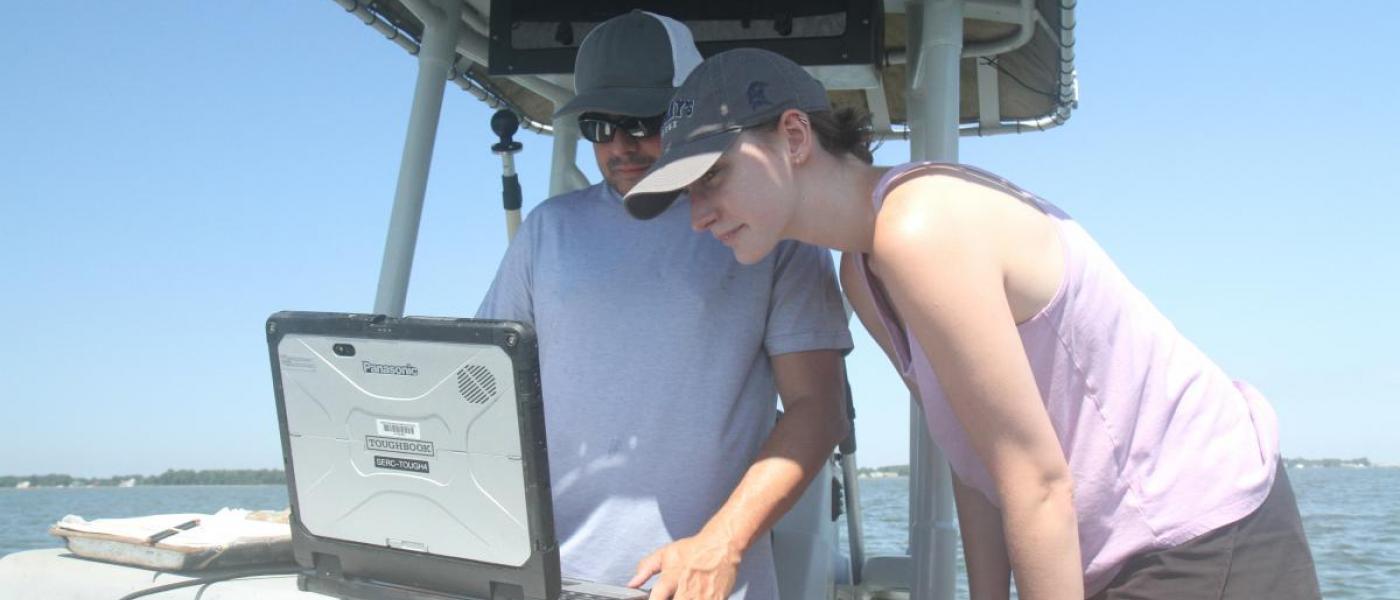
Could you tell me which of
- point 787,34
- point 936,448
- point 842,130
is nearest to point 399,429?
point 842,130

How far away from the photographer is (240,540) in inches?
77.7

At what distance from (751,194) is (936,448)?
1414 mm

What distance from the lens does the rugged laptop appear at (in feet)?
4.95

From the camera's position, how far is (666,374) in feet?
6.72

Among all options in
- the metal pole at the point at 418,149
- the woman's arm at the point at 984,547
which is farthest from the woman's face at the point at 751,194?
the metal pole at the point at 418,149

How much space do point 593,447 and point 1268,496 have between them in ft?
3.46

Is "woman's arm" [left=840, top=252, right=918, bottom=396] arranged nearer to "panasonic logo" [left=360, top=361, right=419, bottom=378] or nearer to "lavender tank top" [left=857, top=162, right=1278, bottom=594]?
"lavender tank top" [left=857, top=162, right=1278, bottom=594]

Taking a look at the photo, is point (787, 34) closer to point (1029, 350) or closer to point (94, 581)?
point (1029, 350)

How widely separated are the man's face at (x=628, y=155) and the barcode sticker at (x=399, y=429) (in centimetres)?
79

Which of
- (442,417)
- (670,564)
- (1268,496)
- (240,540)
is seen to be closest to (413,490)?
(442,417)

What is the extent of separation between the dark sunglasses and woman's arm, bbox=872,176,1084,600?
2.15 feet

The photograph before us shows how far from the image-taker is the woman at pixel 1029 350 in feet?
5.22

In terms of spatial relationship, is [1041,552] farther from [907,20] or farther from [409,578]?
[907,20]

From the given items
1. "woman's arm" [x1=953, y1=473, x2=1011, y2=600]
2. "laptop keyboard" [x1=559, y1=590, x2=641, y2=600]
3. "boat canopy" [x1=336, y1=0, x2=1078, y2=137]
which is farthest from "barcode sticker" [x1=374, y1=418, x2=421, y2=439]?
"boat canopy" [x1=336, y1=0, x2=1078, y2=137]
